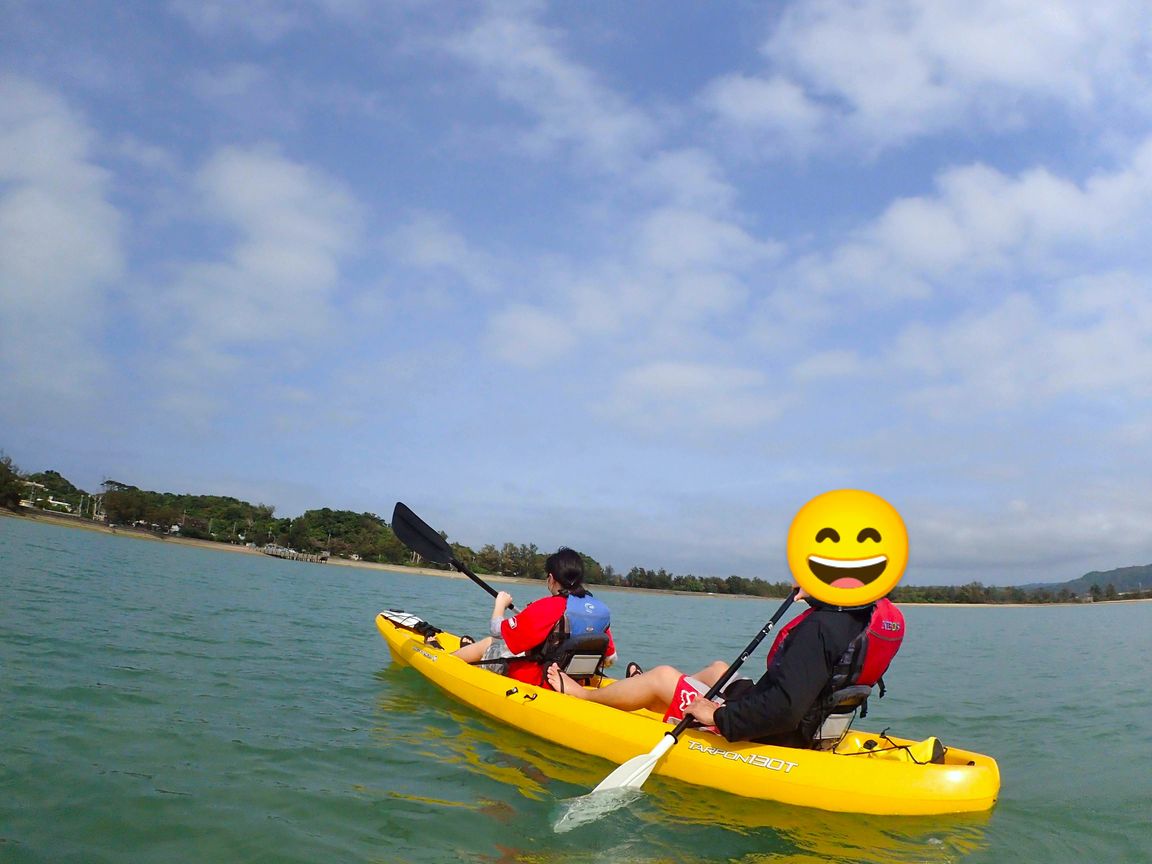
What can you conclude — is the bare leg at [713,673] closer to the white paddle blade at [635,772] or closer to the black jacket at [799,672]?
the white paddle blade at [635,772]

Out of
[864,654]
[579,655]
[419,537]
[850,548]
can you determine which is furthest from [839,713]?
[419,537]

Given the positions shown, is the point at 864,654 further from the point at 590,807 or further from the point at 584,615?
the point at 584,615

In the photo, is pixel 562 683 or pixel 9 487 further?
pixel 9 487

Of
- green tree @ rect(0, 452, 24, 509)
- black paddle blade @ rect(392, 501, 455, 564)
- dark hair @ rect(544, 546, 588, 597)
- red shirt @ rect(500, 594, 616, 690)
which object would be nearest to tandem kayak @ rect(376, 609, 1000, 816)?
red shirt @ rect(500, 594, 616, 690)

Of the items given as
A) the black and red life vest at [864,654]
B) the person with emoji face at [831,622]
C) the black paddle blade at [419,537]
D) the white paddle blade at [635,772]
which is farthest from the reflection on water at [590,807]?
the black paddle blade at [419,537]

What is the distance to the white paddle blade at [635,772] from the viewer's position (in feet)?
16.0

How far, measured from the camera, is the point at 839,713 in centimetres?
487

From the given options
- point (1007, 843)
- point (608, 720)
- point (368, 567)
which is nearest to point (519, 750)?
point (608, 720)

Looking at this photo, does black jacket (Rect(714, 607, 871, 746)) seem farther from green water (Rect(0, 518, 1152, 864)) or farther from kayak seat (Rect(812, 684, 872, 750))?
green water (Rect(0, 518, 1152, 864))

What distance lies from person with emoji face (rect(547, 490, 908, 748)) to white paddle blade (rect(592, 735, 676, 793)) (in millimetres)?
485

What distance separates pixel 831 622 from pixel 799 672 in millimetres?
340

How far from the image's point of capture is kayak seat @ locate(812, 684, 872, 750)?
461 cm

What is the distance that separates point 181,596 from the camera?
1614cm

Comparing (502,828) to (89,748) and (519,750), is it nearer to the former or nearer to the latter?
(519,750)
